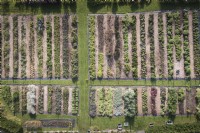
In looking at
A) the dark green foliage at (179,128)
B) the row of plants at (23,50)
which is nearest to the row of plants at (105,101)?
the dark green foliage at (179,128)

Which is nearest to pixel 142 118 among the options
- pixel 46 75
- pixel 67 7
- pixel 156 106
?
pixel 156 106

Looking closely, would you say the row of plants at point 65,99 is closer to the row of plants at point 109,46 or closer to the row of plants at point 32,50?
the row of plants at point 32,50

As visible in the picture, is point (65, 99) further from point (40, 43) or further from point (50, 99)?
point (40, 43)

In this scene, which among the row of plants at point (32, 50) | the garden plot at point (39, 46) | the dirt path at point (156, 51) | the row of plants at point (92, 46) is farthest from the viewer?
the row of plants at point (32, 50)

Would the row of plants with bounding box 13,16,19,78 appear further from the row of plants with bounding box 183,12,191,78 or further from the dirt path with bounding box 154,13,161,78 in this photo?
the row of plants with bounding box 183,12,191,78

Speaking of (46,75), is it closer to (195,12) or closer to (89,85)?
(89,85)

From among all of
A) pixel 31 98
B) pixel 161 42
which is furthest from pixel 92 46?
pixel 31 98

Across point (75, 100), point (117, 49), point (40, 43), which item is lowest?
point (75, 100)
